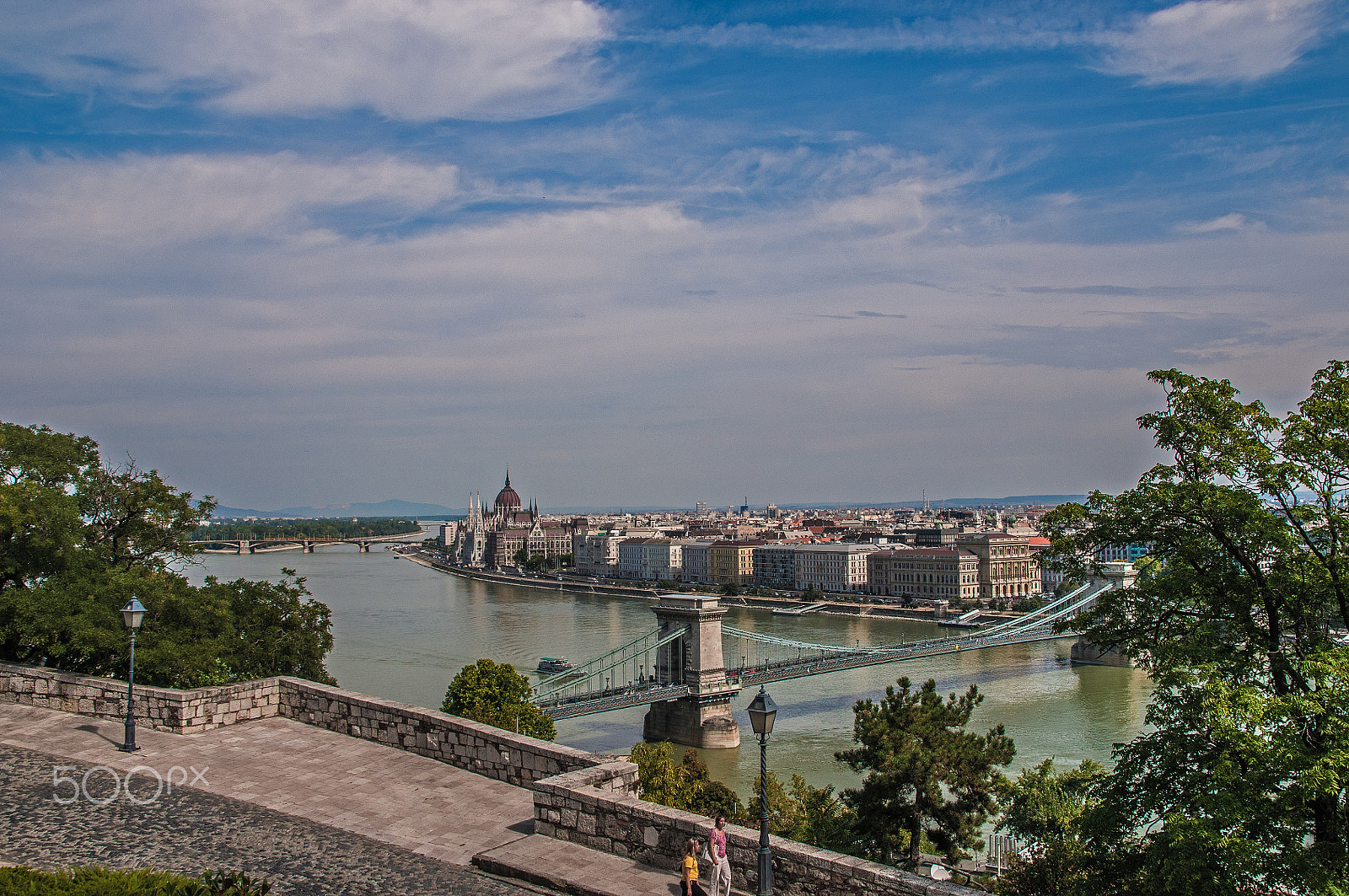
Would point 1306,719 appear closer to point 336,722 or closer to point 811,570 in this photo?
point 336,722

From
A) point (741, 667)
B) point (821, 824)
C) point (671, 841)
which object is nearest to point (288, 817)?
point (671, 841)

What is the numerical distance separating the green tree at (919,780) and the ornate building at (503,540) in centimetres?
9560

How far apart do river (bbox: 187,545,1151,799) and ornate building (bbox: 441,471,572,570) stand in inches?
1627

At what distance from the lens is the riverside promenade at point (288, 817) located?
4715 millimetres

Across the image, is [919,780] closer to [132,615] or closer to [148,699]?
[148,699]

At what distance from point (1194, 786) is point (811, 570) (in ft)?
243

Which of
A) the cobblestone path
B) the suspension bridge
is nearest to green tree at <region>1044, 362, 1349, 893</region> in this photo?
the cobblestone path

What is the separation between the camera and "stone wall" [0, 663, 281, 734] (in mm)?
7262

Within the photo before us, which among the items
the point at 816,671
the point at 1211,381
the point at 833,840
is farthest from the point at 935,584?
the point at 1211,381

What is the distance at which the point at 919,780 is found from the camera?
518 inches

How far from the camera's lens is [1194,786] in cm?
594

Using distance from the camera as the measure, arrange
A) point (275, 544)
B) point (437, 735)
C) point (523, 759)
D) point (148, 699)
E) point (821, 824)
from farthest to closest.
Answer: point (275, 544) → point (821, 824) → point (148, 699) → point (437, 735) → point (523, 759)

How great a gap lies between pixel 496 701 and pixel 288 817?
1390cm

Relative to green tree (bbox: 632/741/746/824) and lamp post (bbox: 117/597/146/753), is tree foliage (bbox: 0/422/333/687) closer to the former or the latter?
lamp post (bbox: 117/597/146/753)
